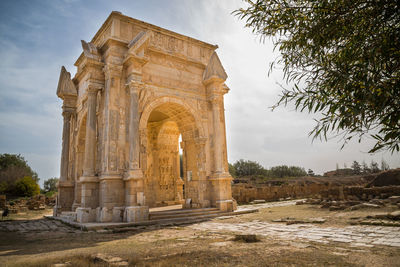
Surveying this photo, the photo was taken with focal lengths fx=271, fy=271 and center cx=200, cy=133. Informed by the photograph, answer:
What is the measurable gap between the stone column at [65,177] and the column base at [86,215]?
13.9 feet

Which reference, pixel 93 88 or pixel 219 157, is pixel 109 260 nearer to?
pixel 93 88

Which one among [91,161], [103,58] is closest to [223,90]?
[103,58]

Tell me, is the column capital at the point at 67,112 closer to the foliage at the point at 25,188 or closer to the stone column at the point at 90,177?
the stone column at the point at 90,177

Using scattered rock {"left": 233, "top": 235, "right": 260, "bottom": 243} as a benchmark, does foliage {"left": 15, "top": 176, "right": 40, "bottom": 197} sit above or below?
above

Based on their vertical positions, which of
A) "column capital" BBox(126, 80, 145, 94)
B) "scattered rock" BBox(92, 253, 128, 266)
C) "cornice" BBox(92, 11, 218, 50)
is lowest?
"scattered rock" BBox(92, 253, 128, 266)

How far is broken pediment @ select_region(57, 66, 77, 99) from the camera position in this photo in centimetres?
1448

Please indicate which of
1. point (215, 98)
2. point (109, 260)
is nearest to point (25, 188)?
point (215, 98)

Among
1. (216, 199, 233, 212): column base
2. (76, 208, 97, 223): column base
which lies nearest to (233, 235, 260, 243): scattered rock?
(216, 199, 233, 212): column base

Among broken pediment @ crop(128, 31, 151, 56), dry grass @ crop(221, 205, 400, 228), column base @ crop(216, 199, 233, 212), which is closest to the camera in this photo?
dry grass @ crop(221, 205, 400, 228)

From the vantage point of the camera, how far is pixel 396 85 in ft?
10.7

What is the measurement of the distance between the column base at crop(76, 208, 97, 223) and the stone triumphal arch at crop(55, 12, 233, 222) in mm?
35

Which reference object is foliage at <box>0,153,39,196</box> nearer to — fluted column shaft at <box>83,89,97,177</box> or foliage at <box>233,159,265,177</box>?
fluted column shaft at <box>83,89,97,177</box>

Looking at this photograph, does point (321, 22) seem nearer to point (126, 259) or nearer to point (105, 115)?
point (126, 259)

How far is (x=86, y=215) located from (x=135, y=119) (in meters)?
3.94
